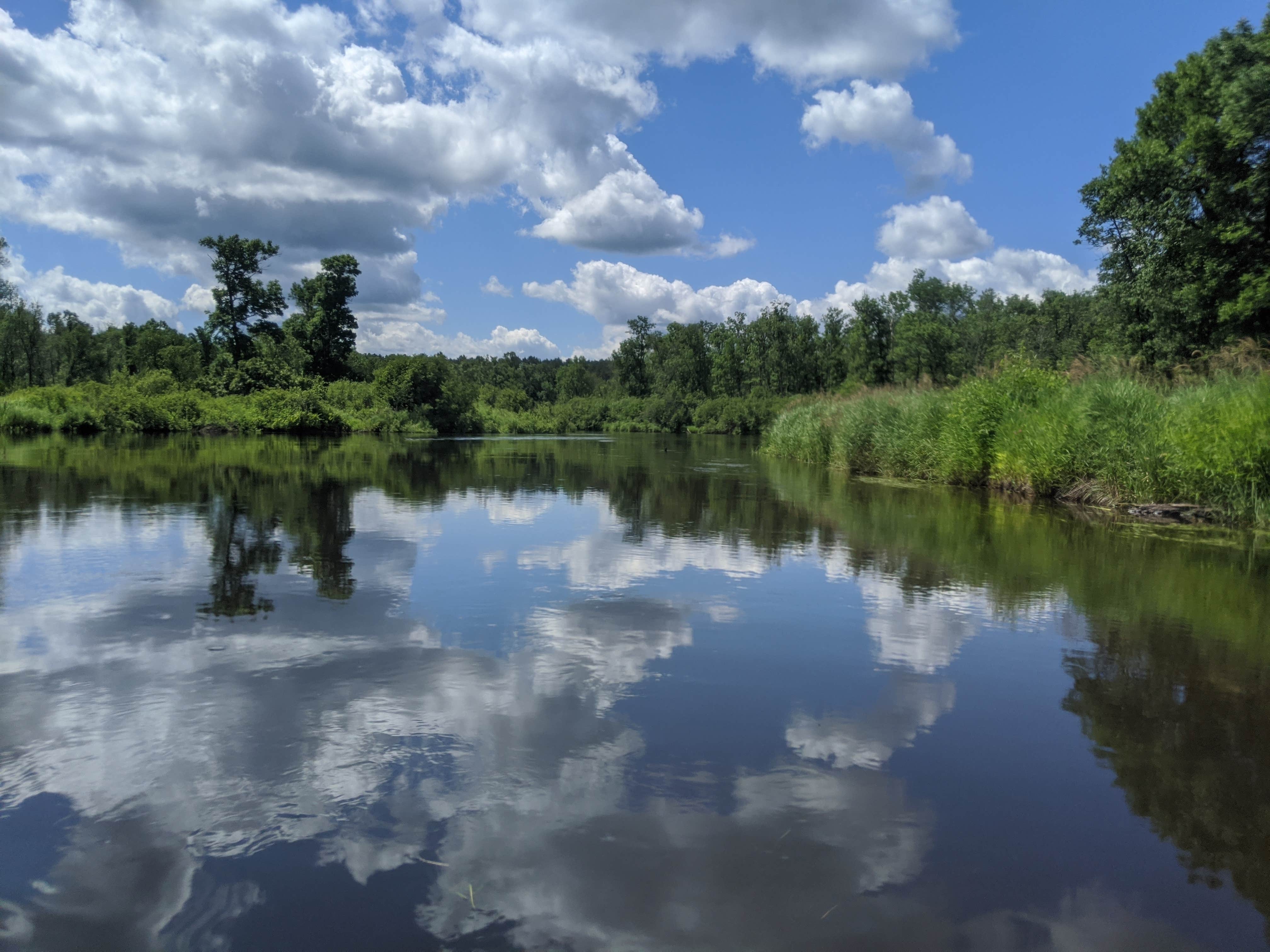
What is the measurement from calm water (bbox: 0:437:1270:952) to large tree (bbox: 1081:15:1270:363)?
2472cm

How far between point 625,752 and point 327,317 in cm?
7533

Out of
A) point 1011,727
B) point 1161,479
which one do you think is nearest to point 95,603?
point 1011,727

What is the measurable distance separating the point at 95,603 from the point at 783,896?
23.2 ft

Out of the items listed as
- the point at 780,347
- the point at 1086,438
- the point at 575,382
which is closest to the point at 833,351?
the point at 780,347

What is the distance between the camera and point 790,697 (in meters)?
5.46

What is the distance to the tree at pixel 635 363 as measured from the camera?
117125 mm

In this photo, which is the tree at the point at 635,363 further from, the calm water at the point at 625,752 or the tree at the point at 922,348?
the calm water at the point at 625,752

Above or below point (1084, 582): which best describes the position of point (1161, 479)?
above

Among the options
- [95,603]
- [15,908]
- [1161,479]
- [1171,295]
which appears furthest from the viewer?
[1171,295]

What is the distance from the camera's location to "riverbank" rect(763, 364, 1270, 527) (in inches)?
538

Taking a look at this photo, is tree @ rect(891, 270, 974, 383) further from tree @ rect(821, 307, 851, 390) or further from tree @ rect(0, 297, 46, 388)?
tree @ rect(0, 297, 46, 388)

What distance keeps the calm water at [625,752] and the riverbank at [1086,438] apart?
4678mm

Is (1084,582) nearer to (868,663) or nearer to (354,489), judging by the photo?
(868,663)

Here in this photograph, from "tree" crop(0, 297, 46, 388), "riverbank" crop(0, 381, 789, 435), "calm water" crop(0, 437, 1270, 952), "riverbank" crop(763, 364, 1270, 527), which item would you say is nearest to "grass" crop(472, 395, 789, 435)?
"riverbank" crop(0, 381, 789, 435)
